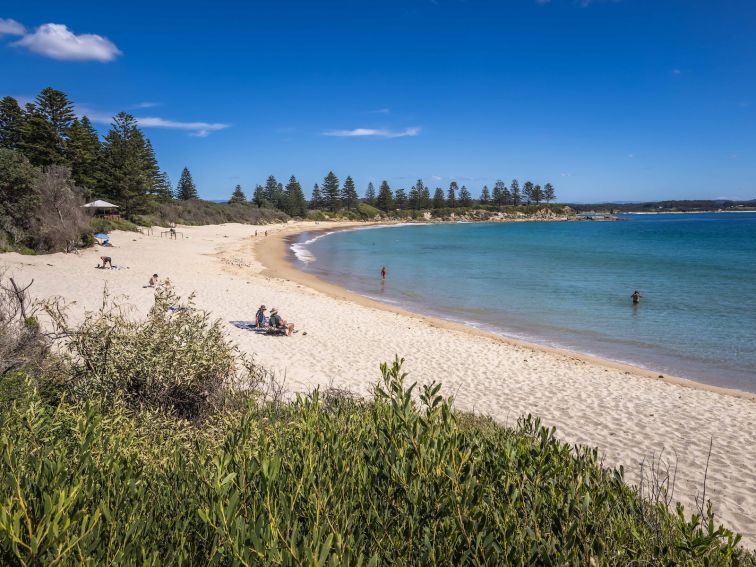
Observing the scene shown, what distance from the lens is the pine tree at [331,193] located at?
124 metres

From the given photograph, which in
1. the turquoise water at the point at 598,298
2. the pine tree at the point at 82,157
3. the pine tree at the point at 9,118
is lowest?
the turquoise water at the point at 598,298

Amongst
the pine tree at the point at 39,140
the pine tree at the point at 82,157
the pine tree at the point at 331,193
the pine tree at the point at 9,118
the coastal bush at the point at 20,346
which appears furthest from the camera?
the pine tree at the point at 331,193

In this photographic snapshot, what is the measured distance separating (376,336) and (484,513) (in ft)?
40.6

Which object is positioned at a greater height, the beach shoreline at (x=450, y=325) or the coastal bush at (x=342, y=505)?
the coastal bush at (x=342, y=505)

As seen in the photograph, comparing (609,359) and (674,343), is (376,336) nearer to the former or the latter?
(609,359)

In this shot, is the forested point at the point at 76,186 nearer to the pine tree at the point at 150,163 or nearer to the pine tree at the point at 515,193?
the pine tree at the point at 150,163

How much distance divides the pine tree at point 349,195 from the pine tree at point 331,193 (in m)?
4.40

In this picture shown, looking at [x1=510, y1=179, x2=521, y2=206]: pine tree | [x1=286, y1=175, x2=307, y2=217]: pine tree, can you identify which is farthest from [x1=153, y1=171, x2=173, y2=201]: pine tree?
[x1=510, y1=179, x2=521, y2=206]: pine tree

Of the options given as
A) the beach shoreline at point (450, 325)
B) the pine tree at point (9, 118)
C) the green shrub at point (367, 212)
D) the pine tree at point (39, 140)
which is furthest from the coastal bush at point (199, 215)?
the green shrub at point (367, 212)

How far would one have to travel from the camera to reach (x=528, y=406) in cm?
962

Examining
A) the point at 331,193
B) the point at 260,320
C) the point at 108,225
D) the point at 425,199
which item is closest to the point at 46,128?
the point at 108,225

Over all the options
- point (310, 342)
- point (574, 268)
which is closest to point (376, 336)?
point (310, 342)

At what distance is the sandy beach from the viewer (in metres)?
7.72

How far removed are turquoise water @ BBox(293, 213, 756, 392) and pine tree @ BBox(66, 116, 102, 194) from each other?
22.0m
